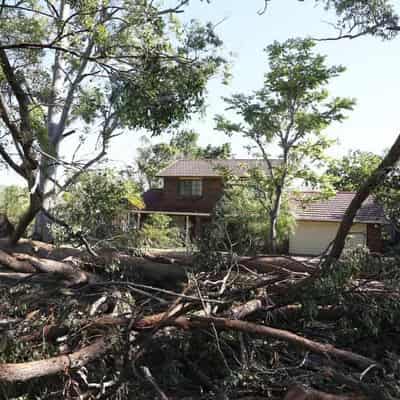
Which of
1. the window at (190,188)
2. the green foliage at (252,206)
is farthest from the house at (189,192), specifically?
the green foliage at (252,206)

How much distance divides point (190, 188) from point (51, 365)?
21272mm

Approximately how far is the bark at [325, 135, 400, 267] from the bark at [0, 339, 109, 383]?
2351mm

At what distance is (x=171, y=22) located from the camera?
30.3 ft

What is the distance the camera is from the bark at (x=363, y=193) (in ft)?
13.9

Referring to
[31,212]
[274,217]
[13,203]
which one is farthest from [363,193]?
[13,203]

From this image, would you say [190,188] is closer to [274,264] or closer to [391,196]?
[274,264]

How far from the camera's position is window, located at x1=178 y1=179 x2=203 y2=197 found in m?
24.4

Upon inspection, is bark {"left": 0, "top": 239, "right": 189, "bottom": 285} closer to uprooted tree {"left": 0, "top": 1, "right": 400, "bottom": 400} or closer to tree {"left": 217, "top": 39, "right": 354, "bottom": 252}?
uprooted tree {"left": 0, "top": 1, "right": 400, "bottom": 400}

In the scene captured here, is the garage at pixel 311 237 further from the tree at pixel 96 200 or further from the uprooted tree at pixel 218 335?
the uprooted tree at pixel 218 335

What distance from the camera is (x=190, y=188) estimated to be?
24578 millimetres

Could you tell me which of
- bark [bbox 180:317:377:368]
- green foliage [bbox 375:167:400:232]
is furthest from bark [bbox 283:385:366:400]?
green foliage [bbox 375:167:400:232]

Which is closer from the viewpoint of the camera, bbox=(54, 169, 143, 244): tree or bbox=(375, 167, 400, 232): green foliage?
bbox=(375, 167, 400, 232): green foliage

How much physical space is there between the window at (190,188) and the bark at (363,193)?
64.8 feet

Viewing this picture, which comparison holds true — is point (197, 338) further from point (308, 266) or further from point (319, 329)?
point (308, 266)
